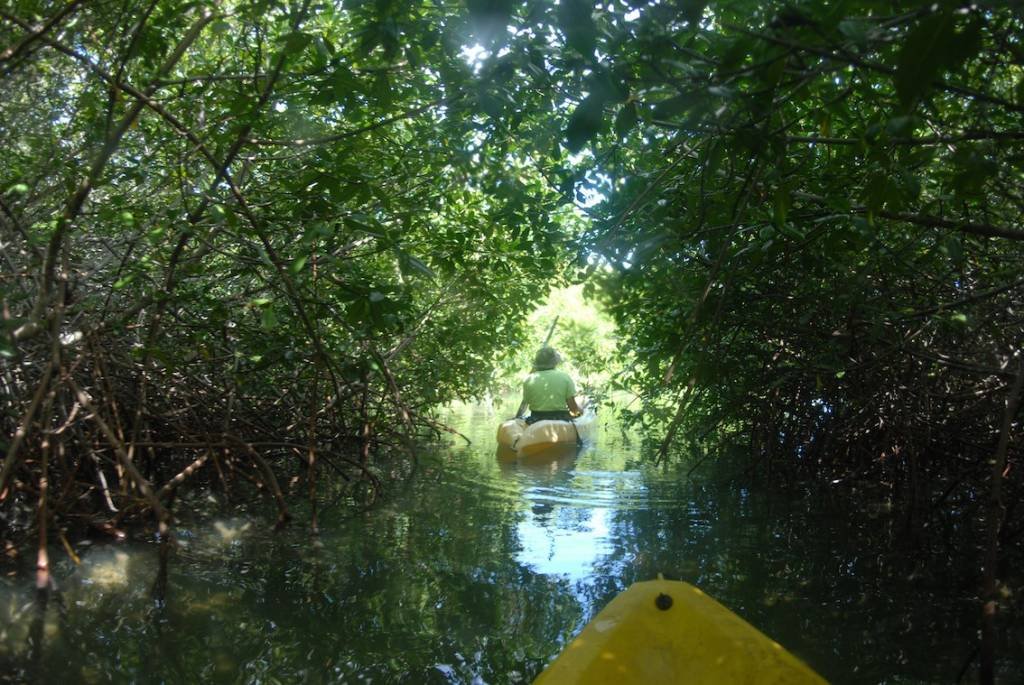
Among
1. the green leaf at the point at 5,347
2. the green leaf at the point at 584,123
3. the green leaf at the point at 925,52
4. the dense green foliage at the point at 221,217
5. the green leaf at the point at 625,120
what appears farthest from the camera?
the dense green foliage at the point at 221,217

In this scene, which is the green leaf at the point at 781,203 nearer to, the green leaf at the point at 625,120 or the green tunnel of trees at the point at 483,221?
the green tunnel of trees at the point at 483,221

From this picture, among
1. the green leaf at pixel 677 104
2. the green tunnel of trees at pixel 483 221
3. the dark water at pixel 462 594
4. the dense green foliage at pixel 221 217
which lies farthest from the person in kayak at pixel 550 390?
the green leaf at pixel 677 104

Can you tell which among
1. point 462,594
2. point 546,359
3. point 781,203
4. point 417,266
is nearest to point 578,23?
point 781,203

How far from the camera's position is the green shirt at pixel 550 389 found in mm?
9578

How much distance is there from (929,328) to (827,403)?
1604mm

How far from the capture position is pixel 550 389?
9.60 m

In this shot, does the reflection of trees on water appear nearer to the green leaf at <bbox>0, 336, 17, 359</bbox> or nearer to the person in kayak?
the green leaf at <bbox>0, 336, 17, 359</bbox>

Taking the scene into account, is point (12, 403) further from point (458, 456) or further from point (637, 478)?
point (458, 456)

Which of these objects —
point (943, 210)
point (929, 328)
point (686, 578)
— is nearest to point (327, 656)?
point (686, 578)

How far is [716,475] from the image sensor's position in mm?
7820

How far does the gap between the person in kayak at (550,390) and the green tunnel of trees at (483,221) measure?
2.56 m

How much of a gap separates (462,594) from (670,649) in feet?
5.59

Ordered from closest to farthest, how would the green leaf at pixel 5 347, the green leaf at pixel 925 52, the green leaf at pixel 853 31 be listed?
the green leaf at pixel 925 52, the green leaf at pixel 853 31, the green leaf at pixel 5 347

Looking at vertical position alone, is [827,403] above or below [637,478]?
above
